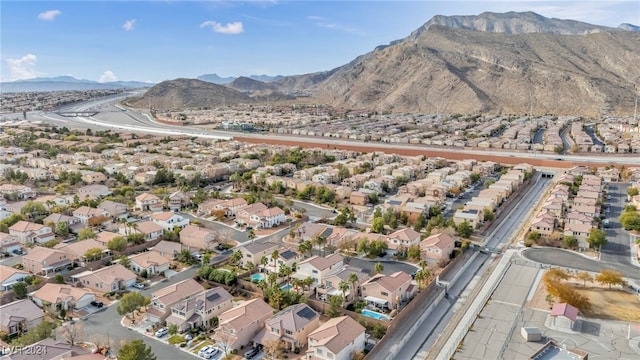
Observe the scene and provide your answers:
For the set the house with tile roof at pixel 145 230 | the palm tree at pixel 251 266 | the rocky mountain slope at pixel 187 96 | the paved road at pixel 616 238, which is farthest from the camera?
the rocky mountain slope at pixel 187 96

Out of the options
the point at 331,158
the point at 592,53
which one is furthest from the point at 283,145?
the point at 592,53

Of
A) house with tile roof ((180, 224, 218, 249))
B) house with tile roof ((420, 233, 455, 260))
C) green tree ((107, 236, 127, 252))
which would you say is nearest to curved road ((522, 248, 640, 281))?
house with tile roof ((420, 233, 455, 260))

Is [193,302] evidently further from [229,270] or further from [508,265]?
[508,265]

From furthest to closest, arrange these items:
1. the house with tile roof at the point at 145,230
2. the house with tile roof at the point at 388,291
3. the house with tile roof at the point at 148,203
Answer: the house with tile roof at the point at 148,203, the house with tile roof at the point at 145,230, the house with tile roof at the point at 388,291

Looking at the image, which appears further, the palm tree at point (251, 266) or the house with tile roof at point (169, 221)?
the house with tile roof at point (169, 221)

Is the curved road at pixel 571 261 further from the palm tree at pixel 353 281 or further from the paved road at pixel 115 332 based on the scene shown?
the paved road at pixel 115 332

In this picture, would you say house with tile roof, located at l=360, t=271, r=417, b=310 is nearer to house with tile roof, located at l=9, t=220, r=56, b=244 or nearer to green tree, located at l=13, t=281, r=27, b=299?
green tree, located at l=13, t=281, r=27, b=299

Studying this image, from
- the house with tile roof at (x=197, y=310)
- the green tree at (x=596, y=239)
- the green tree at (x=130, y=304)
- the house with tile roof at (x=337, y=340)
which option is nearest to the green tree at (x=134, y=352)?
the house with tile roof at (x=197, y=310)

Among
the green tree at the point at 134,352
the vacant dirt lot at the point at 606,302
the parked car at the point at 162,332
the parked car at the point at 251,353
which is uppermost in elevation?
the green tree at the point at 134,352
